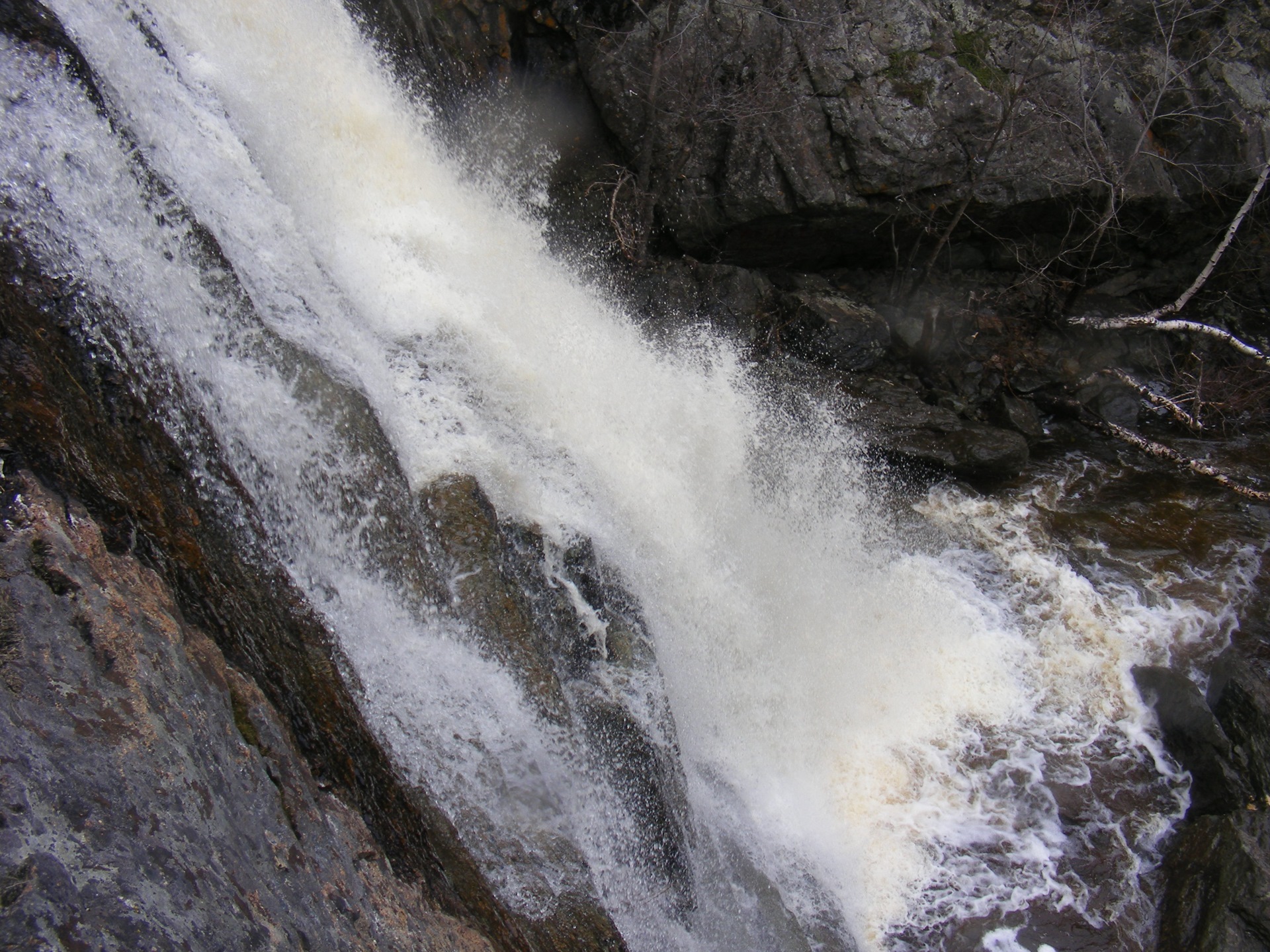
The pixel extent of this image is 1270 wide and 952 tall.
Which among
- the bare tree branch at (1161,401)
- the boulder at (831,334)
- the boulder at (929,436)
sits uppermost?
the bare tree branch at (1161,401)

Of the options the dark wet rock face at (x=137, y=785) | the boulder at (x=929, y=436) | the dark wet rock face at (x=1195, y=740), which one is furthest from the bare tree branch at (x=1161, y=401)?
the dark wet rock face at (x=137, y=785)

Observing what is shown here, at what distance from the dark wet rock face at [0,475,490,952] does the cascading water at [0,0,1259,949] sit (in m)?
0.77

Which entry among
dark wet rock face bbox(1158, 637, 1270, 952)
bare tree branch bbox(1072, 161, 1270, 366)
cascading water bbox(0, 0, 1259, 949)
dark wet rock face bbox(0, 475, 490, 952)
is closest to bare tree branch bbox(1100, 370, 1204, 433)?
bare tree branch bbox(1072, 161, 1270, 366)

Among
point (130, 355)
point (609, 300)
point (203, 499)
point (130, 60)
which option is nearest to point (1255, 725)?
point (609, 300)

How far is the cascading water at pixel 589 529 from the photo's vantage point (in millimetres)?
3934

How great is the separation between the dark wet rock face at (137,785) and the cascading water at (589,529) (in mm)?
768

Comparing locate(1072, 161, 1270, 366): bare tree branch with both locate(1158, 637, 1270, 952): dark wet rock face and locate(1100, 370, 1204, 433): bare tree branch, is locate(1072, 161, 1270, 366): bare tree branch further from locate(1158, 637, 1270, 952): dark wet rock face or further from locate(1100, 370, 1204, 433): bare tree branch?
locate(1158, 637, 1270, 952): dark wet rock face

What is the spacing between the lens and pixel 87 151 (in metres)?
3.64

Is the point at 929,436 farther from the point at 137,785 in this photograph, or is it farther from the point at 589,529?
the point at 137,785

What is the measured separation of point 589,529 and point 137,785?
3.28 meters

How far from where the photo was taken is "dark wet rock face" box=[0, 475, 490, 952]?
220 cm

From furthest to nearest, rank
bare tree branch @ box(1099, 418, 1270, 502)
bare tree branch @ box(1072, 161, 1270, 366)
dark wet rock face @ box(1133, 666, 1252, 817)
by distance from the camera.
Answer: bare tree branch @ box(1099, 418, 1270, 502)
bare tree branch @ box(1072, 161, 1270, 366)
dark wet rock face @ box(1133, 666, 1252, 817)

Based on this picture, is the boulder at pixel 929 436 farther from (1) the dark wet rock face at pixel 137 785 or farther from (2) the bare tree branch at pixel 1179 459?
(1) the dark wet rock face at pixel 137 785

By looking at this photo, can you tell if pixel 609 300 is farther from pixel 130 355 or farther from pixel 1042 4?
pixel 1042 4
